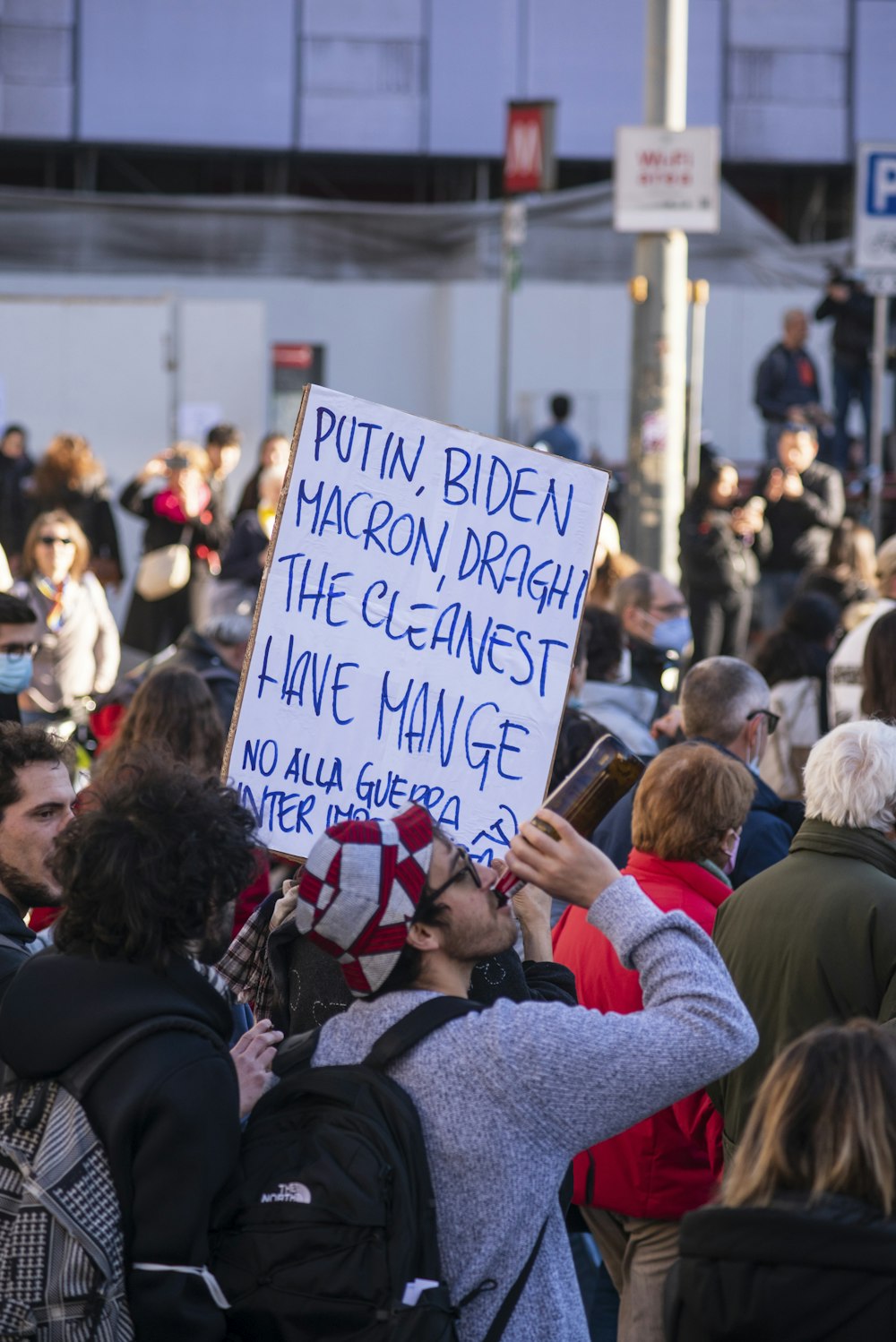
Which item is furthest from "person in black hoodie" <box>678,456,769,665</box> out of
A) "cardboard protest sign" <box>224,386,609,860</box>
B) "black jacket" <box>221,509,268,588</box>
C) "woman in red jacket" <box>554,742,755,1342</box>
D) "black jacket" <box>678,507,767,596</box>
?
"cardboard protest sign" <box>224,386,609,860</box>

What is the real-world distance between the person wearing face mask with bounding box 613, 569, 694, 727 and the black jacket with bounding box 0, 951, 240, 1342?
4.68 metres

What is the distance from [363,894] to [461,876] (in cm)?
21

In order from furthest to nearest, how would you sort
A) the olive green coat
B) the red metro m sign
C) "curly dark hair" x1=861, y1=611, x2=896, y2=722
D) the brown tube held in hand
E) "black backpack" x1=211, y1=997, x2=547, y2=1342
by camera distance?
1. the red metro m sign
2. "curly dark hair" x1=861, y1=611, x2=896, y2=722
3. the olive green coat
4. the brown tube held in hand
5. "black backpack" x1=211, y1=997, x2=547, y2=1342

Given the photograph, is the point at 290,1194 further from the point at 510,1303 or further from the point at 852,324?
the point at 852,324

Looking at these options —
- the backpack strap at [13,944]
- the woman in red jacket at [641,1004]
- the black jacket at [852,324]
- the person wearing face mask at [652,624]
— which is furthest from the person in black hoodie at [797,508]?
the backpack strap at [13,944]

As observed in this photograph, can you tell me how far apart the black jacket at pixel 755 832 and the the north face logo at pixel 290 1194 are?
83.7 inches

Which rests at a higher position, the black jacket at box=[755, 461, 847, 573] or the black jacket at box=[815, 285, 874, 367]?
the black jacket at box=[815, 285, 874, 367]

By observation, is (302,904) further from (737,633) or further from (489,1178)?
(737,633)

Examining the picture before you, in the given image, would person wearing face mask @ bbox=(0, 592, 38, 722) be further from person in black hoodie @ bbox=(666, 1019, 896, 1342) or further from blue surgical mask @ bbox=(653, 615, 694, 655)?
person in black hoodie @ bbox=(666, 1019, 896, 1342)

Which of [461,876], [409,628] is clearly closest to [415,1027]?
[461,876]

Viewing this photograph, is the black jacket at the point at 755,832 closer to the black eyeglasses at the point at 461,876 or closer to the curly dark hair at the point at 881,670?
the curly dark hair at the point at 881,670

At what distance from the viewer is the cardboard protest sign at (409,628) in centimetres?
365

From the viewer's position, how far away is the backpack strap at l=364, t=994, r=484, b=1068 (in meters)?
2.50

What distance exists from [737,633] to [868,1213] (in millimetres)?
8424
